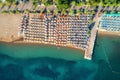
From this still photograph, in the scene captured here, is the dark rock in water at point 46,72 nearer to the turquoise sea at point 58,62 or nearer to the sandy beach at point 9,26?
the turquoise sea at point 58,62

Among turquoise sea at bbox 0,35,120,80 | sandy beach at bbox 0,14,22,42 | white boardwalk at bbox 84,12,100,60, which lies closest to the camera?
turquoise sea at bbox 0,35,120,80

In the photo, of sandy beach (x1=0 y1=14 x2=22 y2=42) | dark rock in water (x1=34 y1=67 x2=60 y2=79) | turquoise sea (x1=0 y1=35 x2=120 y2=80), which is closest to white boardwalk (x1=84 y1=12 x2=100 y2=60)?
turquoise sea (x1=0 y1=35 x2=120 y2=80)

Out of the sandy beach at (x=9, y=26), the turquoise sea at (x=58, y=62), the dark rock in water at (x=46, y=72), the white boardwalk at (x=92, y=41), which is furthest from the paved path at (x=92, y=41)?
the sandy beach at (x=9, y=26)

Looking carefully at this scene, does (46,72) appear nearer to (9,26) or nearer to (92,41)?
(92,41)

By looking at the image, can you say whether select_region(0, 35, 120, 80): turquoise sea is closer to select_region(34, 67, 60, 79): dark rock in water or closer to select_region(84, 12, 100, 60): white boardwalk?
select_region(34, 67, 60, 79): dark rock in water

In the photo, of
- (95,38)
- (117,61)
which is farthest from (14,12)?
(117,61)

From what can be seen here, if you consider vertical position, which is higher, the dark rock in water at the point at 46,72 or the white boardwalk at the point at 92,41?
the white boardwalk at the point at 92,41

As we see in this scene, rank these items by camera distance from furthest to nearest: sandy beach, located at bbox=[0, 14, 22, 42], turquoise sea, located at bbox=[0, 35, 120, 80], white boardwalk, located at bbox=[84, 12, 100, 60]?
sandy beach, located at bbox=[0, 14, 22, 42]
white boardwalk, located at bbox=[84, 12, 100, 60]
turquoise sea, located at bbox=[0, 35, 120, 80]
